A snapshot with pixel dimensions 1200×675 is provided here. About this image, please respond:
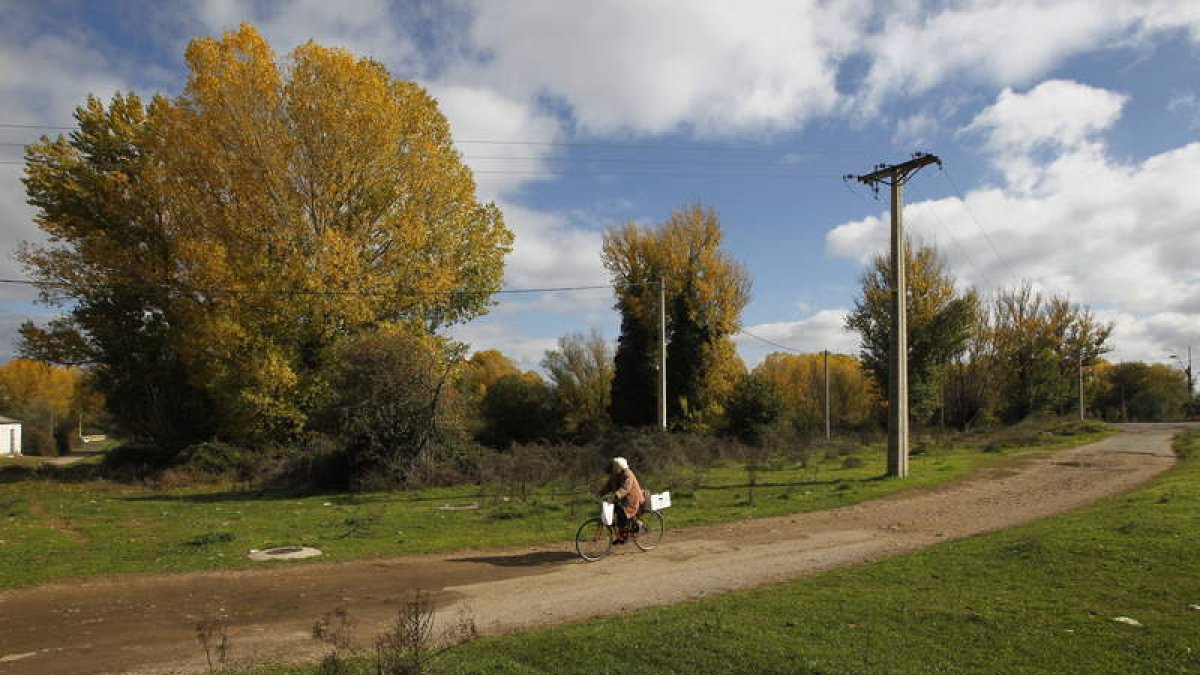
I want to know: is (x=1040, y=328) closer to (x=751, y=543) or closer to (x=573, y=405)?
(x=573, y=405)

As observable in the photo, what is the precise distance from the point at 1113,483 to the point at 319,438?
77.6 ft

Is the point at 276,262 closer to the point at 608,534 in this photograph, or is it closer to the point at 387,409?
the point at 387,409

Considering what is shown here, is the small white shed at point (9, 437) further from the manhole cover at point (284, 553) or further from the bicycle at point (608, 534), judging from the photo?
the bicycle at point (608, 534)

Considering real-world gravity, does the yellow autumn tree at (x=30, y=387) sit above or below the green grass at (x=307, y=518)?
above

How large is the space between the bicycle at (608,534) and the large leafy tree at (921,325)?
3288cm

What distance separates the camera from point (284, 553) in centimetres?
1229

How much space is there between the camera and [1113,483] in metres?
19.0

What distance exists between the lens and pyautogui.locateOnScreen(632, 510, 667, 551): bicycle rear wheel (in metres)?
12.7

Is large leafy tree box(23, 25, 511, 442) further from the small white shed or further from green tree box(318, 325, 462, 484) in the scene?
the small white shed

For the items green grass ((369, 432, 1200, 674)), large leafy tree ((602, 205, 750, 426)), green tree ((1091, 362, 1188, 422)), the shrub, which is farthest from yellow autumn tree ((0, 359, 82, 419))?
green tree ((1091, 362, 1188, 422))

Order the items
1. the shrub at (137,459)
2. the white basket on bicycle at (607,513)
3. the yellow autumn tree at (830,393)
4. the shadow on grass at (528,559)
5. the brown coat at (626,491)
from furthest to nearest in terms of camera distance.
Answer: the yellow autumn tree at (830,393) → the shrub at (137,459) → the brown coat at (626,491) → the white basket on bicycle at (607,513) → the shadow on grass at (528,559)

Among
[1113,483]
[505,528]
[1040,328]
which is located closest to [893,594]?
[505,528]

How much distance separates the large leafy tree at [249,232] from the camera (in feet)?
87.2

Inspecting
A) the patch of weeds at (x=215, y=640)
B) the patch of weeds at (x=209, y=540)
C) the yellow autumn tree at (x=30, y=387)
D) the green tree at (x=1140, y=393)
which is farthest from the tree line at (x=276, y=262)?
the yellow autumn tree at (x=30, y=387)
